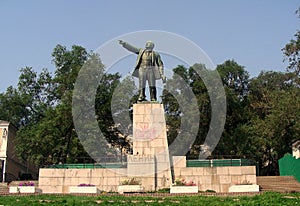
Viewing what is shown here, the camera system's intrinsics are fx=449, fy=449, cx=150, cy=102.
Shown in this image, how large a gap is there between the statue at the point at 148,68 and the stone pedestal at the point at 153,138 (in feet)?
2.75

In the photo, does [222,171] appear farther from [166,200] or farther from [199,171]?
[166,200]

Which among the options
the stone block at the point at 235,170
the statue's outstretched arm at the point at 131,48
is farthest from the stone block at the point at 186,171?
the statue's outstretched arm at the point at 131,48

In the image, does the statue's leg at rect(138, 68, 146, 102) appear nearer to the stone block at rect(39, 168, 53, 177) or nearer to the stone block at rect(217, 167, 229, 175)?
the stone block at rect(217, 167, 229, 175)

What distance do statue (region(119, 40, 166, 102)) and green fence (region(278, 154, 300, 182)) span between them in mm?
9344

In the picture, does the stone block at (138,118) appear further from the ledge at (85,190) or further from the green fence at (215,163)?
the ledge at (85,190)

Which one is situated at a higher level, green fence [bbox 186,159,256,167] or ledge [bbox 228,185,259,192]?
green fence [bbox 186,159,256,167]

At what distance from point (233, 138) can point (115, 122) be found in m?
10.5

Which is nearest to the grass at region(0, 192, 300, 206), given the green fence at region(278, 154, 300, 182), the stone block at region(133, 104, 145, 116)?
the stone block at region(133, 104, 145, 116)

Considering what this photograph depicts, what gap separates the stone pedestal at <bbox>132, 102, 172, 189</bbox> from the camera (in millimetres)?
21766

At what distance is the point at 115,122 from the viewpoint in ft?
126

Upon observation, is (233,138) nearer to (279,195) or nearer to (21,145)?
(21,145)

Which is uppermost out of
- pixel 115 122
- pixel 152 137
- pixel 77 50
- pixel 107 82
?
pixel 77 50

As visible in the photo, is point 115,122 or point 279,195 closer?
point 279,195

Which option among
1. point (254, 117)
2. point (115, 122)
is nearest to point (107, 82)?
point (115, 122)
